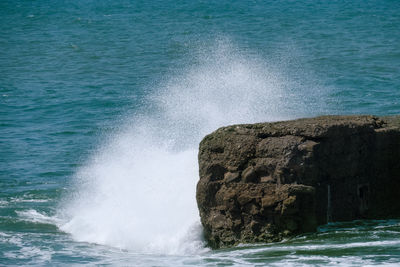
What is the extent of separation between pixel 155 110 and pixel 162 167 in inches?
298

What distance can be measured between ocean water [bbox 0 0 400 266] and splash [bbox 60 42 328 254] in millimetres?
30

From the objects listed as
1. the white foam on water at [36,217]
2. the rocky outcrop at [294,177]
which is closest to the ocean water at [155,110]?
the white foam on water at [36,217]

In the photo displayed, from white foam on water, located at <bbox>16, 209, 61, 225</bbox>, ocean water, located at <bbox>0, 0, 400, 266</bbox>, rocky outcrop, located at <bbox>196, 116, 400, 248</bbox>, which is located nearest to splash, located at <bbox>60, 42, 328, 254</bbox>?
ocean water, located at <bbox>0, 0, 400, 266</bbox>

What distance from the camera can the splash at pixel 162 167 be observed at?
9086 mm

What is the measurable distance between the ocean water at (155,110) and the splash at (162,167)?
0.03 meters

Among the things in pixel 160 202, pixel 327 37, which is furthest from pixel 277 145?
pixel 327 37

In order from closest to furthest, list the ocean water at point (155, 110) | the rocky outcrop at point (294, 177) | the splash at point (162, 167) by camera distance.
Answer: the rocky outcrop at point (294, 177) → the ocean water at point (155, 110) → the splash at point (162, 167)

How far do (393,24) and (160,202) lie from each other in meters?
28.4

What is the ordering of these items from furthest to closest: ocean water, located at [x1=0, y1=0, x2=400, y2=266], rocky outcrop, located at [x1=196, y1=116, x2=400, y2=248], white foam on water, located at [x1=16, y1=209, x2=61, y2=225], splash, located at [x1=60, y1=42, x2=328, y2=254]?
white foam on water, located at [x1=16, y1=209, x2=61, y2=225] < splash, located at [x1=60, y1=42, x2=328, y2=254] < ocean water, located at [x1=0, y1=0, x2=400, y2=266] < rocky outcrop, located at [x1=196, y1=116, x2=400, y2=248]

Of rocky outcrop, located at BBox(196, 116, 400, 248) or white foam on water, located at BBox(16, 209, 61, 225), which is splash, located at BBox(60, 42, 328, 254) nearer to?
white foam on water, located at BBox(16, 209, 61, 225)

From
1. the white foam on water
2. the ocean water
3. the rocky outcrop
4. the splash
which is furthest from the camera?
the white foam on water

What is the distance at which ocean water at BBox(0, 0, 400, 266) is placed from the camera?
8.37 meters

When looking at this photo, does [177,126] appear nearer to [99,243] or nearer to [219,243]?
[99,243]

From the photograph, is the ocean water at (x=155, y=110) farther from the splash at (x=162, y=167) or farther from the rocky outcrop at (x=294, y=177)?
the rocky outcrop at (x=294, y=177)
